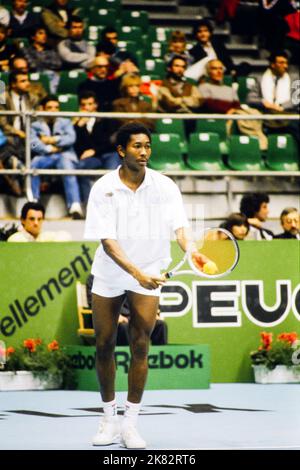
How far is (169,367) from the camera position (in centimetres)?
1117

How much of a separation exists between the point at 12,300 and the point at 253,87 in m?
5.96

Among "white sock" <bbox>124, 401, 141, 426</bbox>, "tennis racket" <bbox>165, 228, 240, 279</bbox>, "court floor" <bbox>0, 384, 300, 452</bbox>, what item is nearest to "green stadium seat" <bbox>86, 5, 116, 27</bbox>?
"court floor" <bbox>0, 384, 300, 452</bbox>

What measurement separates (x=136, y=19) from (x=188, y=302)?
7.64 meters

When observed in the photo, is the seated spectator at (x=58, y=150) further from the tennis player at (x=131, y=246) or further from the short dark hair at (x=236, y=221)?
the tennis player at (x=131, y=246)

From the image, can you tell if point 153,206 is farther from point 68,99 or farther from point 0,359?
point 68,99

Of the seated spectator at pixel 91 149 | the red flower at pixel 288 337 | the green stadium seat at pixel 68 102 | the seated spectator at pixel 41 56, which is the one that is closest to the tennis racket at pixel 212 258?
the red flower at pixel 288 337

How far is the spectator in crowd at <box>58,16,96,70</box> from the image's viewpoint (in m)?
16.1

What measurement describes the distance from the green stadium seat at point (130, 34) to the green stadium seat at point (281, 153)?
339 centimetres

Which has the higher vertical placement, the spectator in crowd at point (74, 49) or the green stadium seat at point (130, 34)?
the green stadium seat at point (130, 34)

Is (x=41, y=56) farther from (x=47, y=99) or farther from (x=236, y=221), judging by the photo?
(x=236, y=221)

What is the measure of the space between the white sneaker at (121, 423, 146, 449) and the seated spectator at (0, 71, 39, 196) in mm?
6504

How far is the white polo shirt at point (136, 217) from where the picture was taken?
23.5 feet

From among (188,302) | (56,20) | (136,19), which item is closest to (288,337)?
(188,302)

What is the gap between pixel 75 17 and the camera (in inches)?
640
